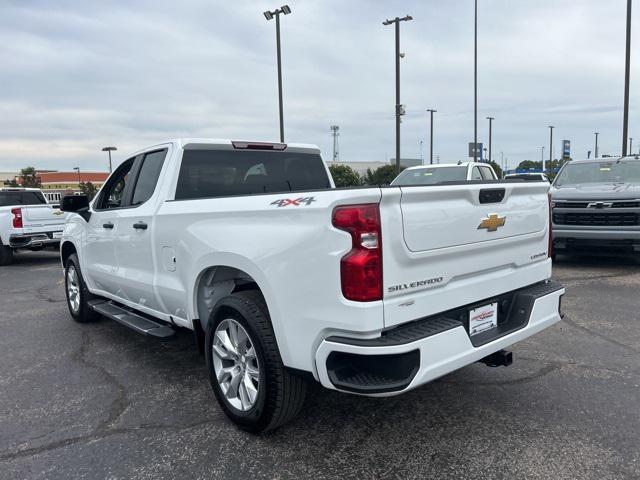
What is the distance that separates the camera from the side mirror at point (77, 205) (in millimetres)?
5391

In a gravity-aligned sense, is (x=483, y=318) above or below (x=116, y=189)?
below

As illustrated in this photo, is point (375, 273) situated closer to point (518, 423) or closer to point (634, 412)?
point (518, 423)

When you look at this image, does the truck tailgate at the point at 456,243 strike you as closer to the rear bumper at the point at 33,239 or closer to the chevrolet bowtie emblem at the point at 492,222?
the chevrolet bowtie emblem at the point at 492,222

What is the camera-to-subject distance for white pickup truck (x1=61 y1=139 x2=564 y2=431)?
8.31 ft

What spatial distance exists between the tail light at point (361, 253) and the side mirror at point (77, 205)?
381cm

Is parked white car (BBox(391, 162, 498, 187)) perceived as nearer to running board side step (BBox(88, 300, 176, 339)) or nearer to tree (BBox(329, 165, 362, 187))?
tree (BBox(329, 165, 362, 187))

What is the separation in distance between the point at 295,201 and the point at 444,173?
380 inches

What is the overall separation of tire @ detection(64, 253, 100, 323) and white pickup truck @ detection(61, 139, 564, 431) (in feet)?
5.93

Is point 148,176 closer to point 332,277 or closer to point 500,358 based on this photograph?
point 332,277

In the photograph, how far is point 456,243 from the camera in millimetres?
2877

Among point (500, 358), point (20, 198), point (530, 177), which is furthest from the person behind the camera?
point (20, 198)

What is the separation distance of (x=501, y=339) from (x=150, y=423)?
7.56ft

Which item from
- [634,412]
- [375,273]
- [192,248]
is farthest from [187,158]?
[634,412]

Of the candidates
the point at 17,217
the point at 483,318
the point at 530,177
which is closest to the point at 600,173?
the point at 530,177
